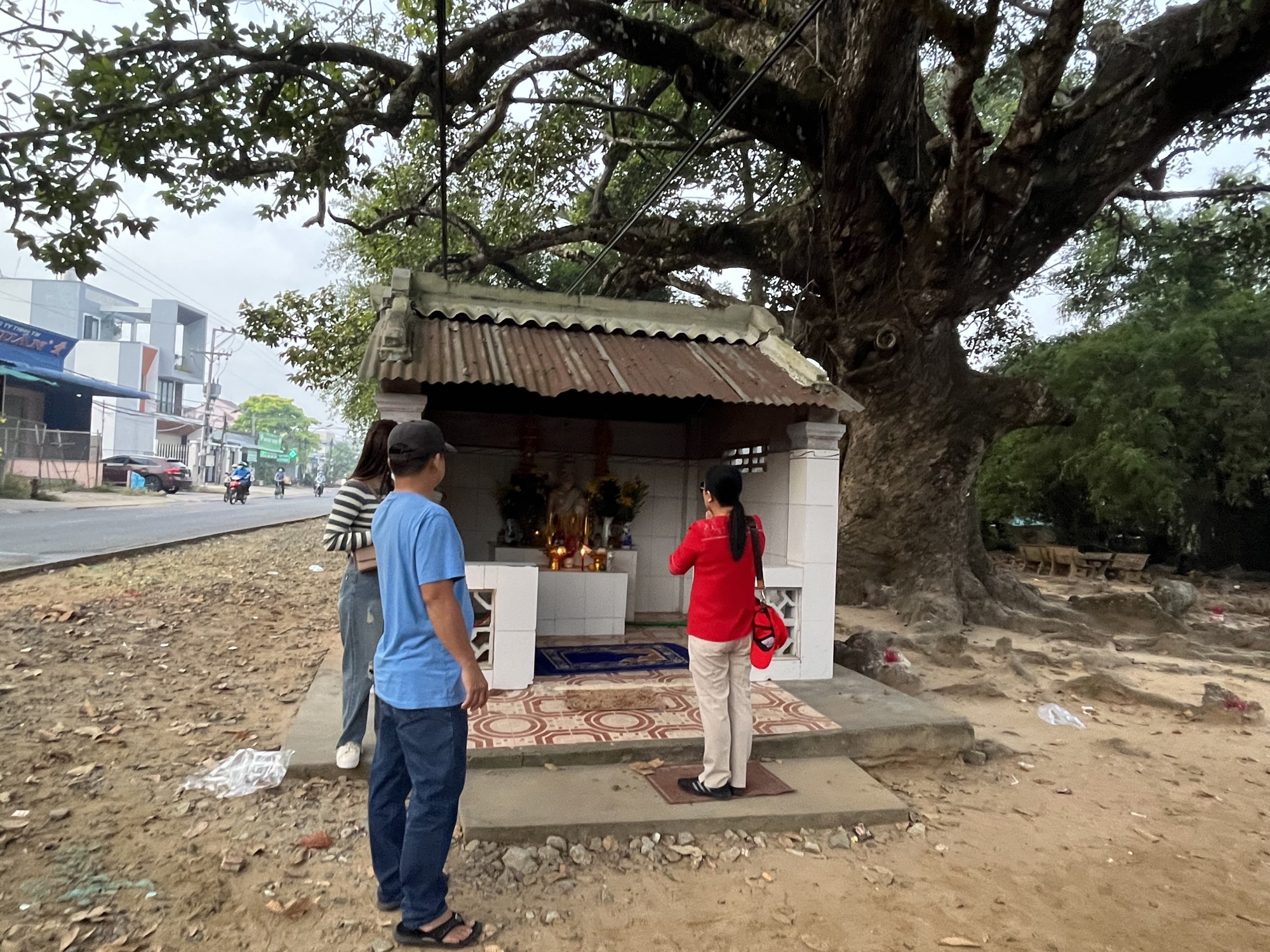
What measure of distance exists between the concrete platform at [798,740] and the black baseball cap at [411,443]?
220cm

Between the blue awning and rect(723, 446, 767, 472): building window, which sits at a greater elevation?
the blue awning

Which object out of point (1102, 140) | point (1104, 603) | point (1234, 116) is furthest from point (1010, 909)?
point (1234, 116)

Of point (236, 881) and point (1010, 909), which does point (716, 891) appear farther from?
point (236, 881)

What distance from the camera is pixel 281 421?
7856 cm

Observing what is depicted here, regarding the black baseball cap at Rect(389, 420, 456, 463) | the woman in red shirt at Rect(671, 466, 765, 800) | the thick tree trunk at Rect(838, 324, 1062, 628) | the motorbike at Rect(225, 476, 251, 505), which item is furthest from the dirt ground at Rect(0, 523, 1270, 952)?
the motorbike at Rect(225, 476, 251, 505)

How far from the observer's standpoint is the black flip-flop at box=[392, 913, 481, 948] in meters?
3.01

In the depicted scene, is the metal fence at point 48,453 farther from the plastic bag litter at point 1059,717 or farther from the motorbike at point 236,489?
the plastic bag litter at point 1059,717

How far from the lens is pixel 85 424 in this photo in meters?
35.6

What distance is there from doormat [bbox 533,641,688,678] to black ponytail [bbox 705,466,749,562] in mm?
2560

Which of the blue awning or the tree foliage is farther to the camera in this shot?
the blue awning

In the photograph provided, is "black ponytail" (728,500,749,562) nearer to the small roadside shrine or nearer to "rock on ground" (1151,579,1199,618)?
the small roadside shrine

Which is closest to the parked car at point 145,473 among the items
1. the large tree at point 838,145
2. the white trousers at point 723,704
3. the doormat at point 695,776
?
the large tree at point 838,145

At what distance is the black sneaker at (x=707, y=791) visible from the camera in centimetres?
430

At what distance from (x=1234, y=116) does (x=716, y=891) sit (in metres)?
13.2
